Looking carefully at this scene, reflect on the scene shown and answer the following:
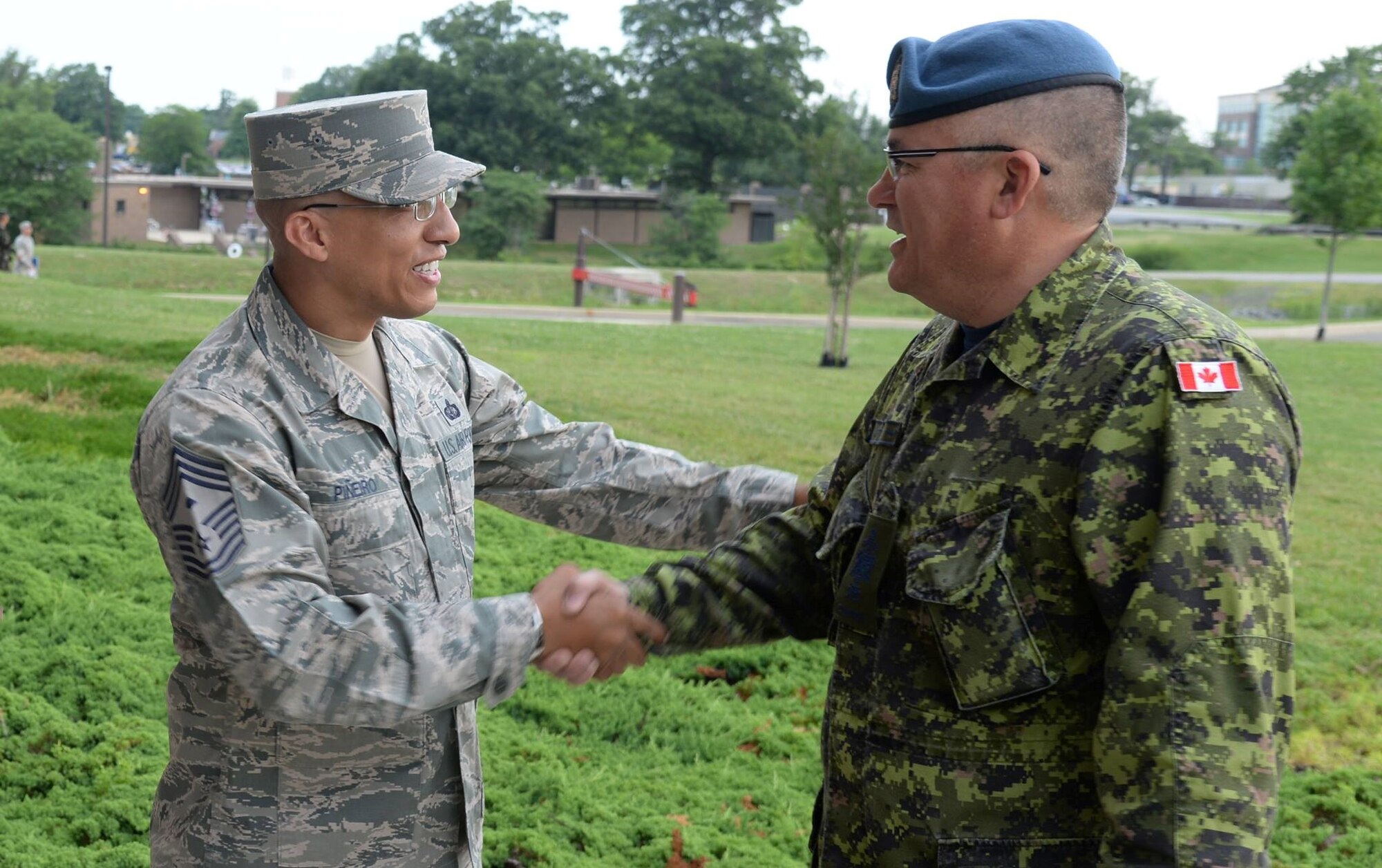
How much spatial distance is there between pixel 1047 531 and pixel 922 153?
2.09 ft

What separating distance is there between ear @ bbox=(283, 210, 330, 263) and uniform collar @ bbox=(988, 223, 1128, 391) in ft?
4.23

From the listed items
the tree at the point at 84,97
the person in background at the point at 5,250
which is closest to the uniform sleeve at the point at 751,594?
the person in background at the point at 5,250

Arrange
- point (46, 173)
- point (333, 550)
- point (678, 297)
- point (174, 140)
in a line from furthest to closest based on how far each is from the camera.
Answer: point (174, 140)
point (46, 173)
point (678, 297)
point (333, 550)

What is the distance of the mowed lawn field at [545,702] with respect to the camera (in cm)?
419

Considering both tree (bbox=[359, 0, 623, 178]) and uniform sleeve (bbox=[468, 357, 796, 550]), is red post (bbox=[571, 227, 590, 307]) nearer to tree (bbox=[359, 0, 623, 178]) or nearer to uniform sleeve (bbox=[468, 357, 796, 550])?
tree (bbox=[359, 0, 623, 178])

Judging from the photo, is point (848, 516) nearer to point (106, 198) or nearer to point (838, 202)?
point (838, 202)

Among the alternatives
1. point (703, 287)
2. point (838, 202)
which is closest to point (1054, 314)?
point (838, 202)

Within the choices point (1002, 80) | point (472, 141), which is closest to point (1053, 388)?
point (1002, 80)

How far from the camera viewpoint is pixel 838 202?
1911 cm

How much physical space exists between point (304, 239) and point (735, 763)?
3.01 metres

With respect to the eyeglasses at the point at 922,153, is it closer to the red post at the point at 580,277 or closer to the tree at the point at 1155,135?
the red post at the point at 580,277

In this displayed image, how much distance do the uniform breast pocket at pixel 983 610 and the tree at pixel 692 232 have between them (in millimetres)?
48276

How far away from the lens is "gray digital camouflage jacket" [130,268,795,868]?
7.18 feet

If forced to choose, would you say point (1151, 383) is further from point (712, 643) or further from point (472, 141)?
point (472, 141)
